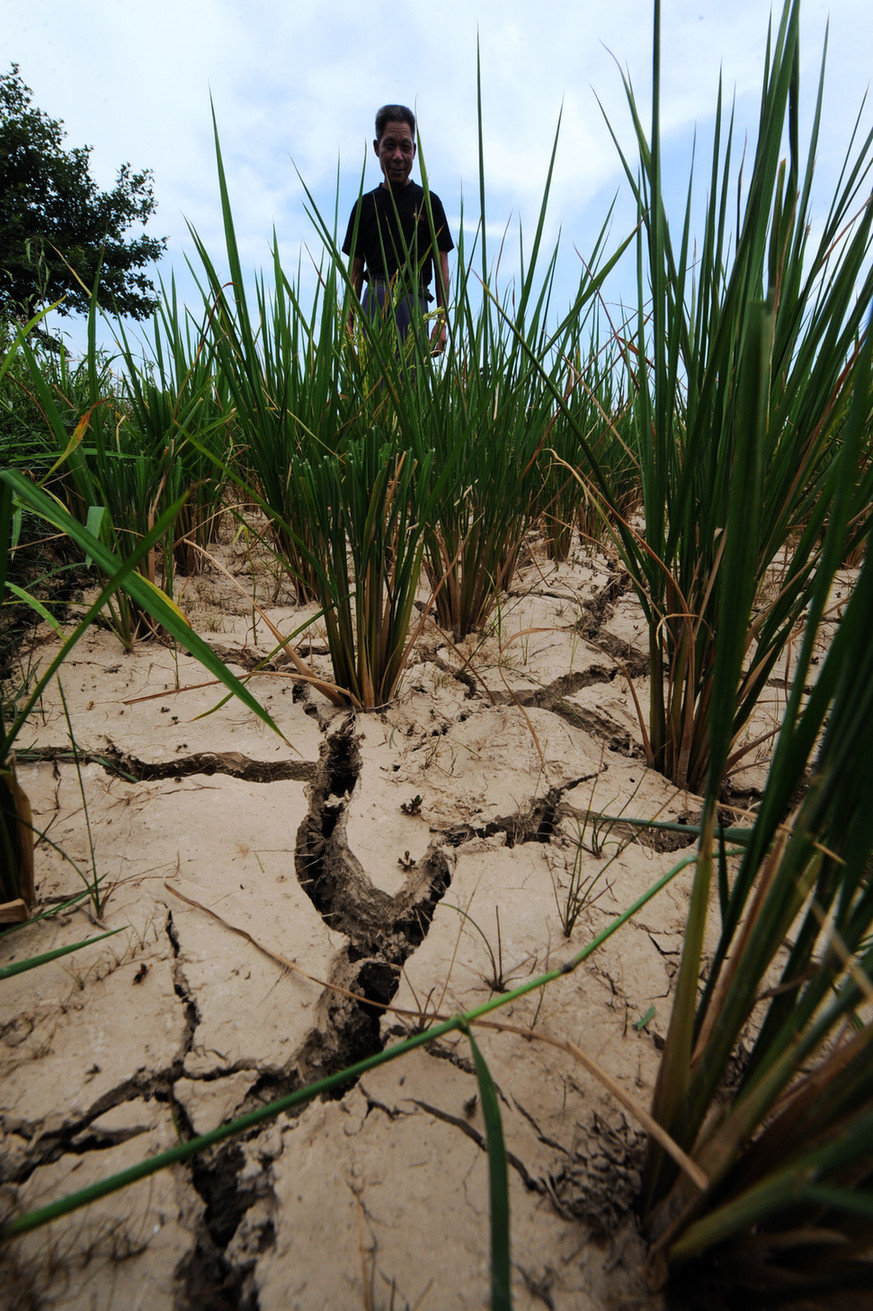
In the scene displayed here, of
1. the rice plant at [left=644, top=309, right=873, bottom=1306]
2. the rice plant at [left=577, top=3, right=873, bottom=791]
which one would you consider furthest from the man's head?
the rice plant at [left=644, top=309, right=873, bottom=1306]

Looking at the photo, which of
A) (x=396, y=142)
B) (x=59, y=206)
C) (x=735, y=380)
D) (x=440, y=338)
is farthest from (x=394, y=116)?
(x=59, y=206)

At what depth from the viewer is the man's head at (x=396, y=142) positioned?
3381mm

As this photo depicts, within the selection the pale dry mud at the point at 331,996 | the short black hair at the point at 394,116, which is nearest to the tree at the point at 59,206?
the short black hair at the point at 394,116

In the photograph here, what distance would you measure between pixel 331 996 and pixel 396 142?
13.5 ft

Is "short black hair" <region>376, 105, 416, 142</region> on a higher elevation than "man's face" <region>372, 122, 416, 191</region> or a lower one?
higher

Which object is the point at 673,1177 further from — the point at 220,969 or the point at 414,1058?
the point at 220,969

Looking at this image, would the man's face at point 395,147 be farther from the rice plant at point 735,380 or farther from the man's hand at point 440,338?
the rice plant at point 735,380

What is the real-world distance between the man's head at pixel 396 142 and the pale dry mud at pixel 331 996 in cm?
350

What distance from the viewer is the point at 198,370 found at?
1610 millimetres

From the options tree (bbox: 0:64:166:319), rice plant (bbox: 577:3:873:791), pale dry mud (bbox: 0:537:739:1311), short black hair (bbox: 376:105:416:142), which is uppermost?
tree (bbox: 0:64:166:319)

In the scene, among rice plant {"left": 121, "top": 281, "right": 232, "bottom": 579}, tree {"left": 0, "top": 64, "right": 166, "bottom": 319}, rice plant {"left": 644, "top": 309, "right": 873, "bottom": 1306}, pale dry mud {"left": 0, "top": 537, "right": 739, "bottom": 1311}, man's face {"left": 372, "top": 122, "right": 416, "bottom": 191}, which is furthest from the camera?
tree {"left": 0, "top": 64, "right": 166, "bottom": 319}

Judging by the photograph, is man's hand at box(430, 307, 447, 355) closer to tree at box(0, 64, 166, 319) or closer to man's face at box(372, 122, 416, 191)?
man's face at box(372, 122, 416, 191)

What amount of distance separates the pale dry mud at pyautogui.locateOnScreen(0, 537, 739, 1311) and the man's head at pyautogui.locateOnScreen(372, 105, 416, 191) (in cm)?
350

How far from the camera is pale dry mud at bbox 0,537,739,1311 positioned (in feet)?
1.48
